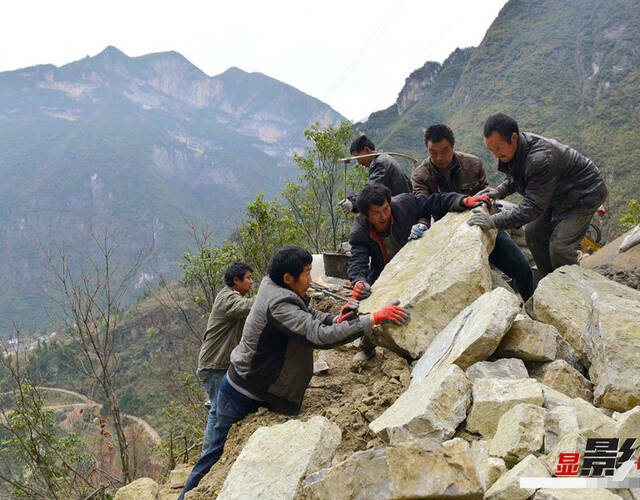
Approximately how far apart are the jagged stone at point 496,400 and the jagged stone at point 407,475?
2.09 ft

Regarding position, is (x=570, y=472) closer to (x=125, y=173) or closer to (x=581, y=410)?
(x=581, y=410)

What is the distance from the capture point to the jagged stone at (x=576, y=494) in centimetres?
154

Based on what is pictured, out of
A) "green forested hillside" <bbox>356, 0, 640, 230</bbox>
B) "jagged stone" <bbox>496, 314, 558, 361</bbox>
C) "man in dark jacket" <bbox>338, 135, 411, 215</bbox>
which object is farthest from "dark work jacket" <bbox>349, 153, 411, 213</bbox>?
"green forested hillside" <bbox>356, 0, 640, 230</bbox>

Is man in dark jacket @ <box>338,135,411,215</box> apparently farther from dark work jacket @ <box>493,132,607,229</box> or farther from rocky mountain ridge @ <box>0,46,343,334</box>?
rocky mountain ridge @ <box>0,46,343,334</box>

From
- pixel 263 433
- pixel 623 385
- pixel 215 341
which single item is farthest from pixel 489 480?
pixel 215 341

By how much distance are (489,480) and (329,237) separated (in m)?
11.9

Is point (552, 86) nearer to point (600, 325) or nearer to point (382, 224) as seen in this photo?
point (382, 224)

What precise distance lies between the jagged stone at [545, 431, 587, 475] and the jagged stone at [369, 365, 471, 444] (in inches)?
20.7

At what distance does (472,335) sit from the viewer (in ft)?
9.10

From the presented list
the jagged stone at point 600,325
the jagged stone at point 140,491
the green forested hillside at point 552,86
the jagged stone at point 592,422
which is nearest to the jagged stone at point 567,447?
the jagged stone at point 592,422

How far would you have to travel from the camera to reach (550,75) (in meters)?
60.8

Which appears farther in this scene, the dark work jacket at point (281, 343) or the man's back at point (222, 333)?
the man's back at point (222, 333)

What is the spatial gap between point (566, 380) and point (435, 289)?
108 cm

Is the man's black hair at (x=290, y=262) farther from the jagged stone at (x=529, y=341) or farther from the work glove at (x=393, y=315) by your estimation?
the jagged stone at (x=529, y=341)
